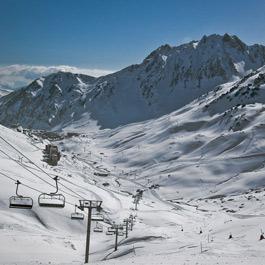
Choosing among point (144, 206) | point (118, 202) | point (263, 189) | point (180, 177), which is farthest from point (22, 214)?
point (180, 177)

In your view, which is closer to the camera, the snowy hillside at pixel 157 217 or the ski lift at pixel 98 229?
the snowy hillside at pixel 157 217

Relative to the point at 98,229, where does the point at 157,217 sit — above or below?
above

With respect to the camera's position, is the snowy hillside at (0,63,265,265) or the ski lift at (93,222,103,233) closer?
the snowy hillside at (0,63,265,265)

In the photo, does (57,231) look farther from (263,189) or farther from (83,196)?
(263,189)

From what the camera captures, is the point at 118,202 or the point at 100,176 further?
the point at 100,176

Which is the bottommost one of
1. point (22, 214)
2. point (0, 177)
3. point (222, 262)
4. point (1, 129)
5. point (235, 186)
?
point (222, 262)

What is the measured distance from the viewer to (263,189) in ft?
477

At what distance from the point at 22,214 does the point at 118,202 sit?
40.8 meters

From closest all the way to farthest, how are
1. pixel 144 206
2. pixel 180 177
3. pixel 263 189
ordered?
1. pixel 144 206
2. pixel 263 189
3. pixel 180 177

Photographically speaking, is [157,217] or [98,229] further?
[157,217]

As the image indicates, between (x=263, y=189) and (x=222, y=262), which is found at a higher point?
(x=263, y=189)

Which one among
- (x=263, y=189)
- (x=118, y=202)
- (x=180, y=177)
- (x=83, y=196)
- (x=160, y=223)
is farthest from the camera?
(x=180, y=177)

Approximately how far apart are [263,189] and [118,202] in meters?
57.5

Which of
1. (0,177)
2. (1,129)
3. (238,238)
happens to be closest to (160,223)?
(0,177)
